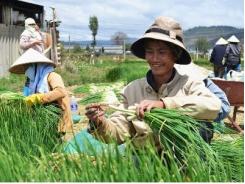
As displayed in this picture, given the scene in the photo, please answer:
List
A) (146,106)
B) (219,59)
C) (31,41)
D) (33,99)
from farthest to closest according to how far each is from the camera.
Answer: (219,59) < (31,41) < (33,99) < (146,106)

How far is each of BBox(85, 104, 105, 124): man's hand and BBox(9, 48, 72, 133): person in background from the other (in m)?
1.06

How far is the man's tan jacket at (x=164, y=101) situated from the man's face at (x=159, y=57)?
69mm

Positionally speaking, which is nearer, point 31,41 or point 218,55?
point 31,41

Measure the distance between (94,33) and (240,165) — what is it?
Result: 193ft

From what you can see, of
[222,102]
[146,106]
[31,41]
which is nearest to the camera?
[146,106]

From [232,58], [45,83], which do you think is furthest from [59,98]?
[232,58]

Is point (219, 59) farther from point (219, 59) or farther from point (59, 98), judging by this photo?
point (59, 98)

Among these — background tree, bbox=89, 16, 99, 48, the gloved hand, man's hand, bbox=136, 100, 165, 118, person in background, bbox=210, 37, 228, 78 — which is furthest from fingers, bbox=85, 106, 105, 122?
background tree, bbox=89, 16, 99, 48

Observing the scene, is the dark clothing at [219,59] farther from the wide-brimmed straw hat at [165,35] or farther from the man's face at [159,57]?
the man's face at [159,57]

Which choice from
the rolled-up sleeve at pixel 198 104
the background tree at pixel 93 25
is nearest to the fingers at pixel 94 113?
the rolled-up sleeve at pixel 198 104

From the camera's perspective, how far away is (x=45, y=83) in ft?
12.7

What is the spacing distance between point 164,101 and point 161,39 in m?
0.30

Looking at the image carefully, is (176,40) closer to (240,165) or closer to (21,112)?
(240,165)

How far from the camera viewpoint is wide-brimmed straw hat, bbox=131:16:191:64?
266 cm
